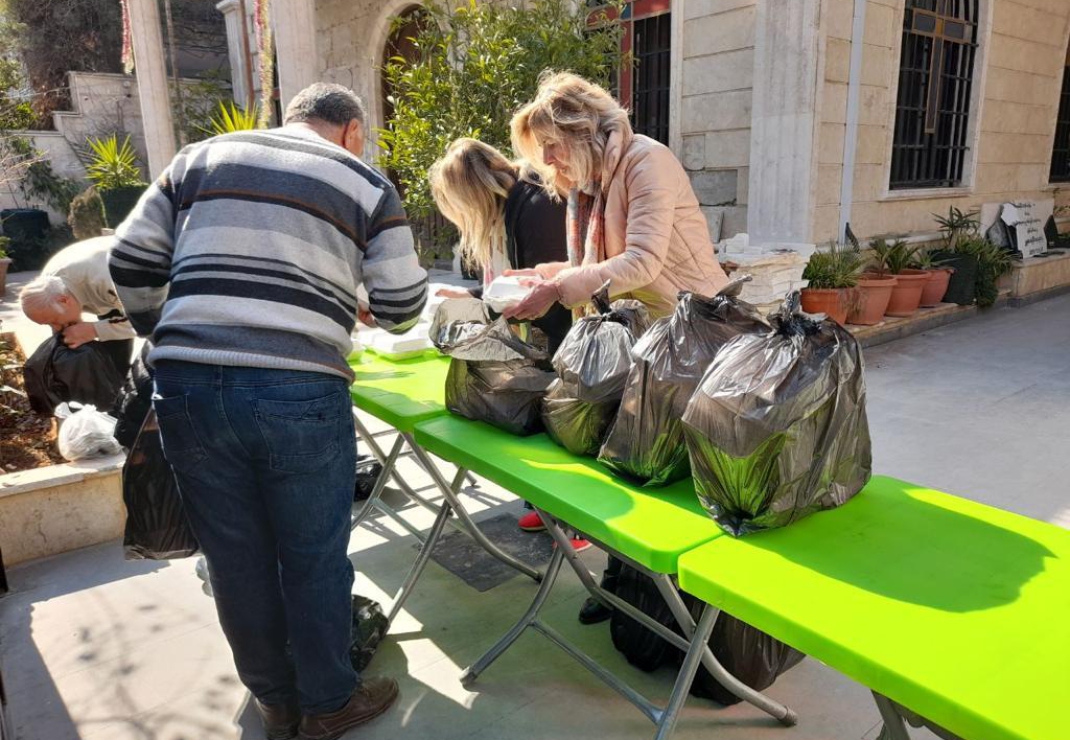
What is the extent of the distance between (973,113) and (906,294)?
2.81 m

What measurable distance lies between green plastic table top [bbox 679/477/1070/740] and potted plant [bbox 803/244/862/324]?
4.86 m

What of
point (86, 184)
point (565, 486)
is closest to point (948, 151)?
point (565, 486)

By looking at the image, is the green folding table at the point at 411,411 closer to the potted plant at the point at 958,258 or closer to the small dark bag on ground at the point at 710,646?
the small dark bag on ground at the point at 710,646

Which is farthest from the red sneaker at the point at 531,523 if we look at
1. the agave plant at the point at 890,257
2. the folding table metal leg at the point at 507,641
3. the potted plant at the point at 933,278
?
the potted plant at the point at 933,278

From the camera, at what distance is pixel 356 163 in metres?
1.86

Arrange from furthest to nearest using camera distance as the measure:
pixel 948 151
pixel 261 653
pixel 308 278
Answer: pixel 948 151, pixel 261 653, pixel 308 278

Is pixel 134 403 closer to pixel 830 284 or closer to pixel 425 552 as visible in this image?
pixel 425 552

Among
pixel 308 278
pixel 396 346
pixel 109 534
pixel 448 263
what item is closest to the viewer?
pixel 308 278

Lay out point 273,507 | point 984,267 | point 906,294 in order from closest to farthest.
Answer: point 273,507
point 906,294
point 984,267

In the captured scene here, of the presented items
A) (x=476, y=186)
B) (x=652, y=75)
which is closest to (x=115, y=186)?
(x=652, y=75)

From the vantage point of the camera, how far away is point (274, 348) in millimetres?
1763

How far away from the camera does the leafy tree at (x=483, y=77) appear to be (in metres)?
5.97

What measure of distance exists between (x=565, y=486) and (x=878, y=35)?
666 cm

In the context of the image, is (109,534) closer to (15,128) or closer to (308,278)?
(308,278)
